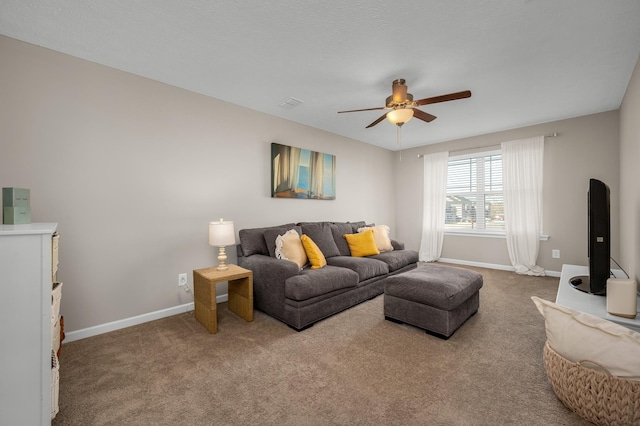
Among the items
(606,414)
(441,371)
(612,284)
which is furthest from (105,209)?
(612,284)

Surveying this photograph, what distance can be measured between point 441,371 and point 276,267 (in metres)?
1.61

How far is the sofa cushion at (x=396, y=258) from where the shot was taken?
3.78m

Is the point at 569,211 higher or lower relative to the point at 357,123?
lower

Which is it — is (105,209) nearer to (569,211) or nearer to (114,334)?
(114,334)

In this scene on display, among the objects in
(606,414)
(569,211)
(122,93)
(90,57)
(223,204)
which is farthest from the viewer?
(569,211)

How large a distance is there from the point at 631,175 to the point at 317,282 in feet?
11.1

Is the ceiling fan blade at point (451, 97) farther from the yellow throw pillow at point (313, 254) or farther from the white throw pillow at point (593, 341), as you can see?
the yellow throw pillow at point (313, 254)

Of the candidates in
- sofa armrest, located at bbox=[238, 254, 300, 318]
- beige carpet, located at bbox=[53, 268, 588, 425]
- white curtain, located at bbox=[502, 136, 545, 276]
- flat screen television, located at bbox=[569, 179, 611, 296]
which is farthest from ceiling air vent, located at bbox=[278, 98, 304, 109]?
white curtain, located at bbox=[502, 136, 545, 276]

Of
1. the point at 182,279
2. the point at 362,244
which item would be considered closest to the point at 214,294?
the point at 182,279

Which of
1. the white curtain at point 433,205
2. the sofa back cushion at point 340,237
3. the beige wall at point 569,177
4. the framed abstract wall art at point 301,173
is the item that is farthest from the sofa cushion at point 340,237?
the beige wall at point 569,177

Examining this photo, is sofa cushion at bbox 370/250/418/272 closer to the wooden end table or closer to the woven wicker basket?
the wooden end table

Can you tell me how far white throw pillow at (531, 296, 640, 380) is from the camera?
4.22ft

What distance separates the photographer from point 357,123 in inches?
170

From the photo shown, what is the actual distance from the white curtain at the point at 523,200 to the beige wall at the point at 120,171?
4133 mm
